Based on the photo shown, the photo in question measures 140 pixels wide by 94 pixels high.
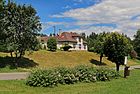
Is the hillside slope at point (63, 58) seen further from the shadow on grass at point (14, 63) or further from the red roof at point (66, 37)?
the red roof at point (66, 37)

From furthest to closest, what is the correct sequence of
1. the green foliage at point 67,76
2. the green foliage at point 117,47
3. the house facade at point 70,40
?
1. the house facade at point 70,40
2. the green foliage at point 117,47
3. the green foliage at point 67,76

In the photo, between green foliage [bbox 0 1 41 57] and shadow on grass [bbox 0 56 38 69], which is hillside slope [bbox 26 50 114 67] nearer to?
shadow on grass [bbox 0 56 38 69]

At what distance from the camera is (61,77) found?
2138 centimetres

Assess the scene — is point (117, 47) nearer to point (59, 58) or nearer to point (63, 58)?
point (59, 58)

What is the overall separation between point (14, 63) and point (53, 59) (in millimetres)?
13495

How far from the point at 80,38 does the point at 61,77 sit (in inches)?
2853

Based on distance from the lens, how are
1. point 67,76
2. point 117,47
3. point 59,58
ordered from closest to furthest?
point 67,76
point 117,47
point 59,58

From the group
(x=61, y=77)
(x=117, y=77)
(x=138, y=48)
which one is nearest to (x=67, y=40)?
(x=138, y=48)

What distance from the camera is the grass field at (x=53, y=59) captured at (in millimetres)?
49894

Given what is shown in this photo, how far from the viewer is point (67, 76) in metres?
21.9

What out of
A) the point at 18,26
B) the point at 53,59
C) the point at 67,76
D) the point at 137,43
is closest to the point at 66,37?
the point at 53,59

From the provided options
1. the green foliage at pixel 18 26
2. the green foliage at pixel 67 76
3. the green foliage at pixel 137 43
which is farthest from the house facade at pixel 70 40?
the green foliage at pixel 67 76

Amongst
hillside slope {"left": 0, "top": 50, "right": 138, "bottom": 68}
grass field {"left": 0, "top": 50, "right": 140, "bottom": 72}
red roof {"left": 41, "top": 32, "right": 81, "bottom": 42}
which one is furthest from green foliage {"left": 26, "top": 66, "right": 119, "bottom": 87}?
red roof {"left": 41, "top": 32, "right": 81, "bottom": 42}

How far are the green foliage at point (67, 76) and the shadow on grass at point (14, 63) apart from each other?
2209cm
